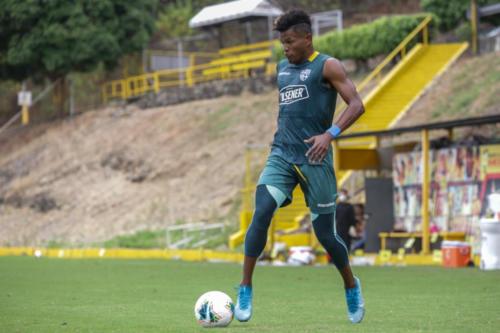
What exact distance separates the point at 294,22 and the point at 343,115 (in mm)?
859

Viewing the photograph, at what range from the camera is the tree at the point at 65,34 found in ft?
162

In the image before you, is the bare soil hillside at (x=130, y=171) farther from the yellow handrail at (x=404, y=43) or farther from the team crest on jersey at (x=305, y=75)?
the team crest on jersey at (x=305, y=75)

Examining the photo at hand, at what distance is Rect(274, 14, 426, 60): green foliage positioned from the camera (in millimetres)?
39312

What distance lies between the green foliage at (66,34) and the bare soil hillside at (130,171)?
8.85ft

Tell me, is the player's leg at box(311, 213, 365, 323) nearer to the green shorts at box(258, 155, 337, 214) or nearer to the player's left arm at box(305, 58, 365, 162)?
the green shorts at box(258, 155, 337, 214)

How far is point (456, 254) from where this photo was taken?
2255cm

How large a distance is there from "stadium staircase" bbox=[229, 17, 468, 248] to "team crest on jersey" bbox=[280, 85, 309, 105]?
65.1 feet

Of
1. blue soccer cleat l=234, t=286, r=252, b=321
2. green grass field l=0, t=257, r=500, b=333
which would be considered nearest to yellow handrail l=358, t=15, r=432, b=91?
green grass field l=0, t=257, r=500, b=333

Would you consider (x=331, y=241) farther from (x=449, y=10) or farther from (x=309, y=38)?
(x=449, y=10)

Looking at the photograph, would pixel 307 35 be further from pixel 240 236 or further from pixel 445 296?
pixel 240 236

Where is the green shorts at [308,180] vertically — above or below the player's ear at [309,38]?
below

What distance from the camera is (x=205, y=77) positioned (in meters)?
48.5

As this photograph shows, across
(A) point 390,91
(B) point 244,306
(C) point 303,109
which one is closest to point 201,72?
(A) point 390,91

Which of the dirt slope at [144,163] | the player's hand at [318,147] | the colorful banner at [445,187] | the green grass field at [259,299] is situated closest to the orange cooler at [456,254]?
the green grass field at [259,299]
